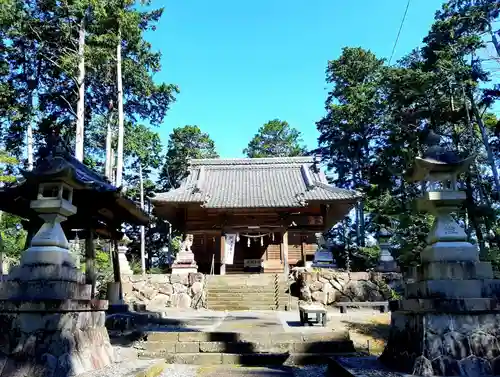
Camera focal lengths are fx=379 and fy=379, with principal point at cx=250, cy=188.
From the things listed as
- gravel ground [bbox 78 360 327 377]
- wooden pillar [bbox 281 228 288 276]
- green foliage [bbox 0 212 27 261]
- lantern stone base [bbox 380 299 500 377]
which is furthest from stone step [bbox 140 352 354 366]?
wooden pillar [bbox 281 228 288 276]

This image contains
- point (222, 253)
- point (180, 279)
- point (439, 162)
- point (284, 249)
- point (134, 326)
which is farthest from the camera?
point (222, 253)

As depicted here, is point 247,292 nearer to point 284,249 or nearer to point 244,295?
point 244,295

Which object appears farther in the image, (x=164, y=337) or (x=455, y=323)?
(x=164, y=337)

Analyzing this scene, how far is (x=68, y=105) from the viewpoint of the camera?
66.3 feet

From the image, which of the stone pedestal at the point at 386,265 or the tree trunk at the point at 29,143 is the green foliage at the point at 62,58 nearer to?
the tree trunk at the point at 29,143

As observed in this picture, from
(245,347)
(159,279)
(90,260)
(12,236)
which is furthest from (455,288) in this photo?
(12,236)

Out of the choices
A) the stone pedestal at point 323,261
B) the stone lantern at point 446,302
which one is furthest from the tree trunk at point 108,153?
the stone lantern at point 446,302

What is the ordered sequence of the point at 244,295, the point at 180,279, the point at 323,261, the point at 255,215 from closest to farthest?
the point at 244,295 < the point at 180,279 < the point at 323,261 < the point at 255,215

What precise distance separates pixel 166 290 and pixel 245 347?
7984 mm

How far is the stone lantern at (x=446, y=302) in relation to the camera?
13.2 feet

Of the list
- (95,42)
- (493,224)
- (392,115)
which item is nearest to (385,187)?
(392,115)

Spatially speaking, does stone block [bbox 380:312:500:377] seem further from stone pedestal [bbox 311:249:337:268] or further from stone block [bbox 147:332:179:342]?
stone pedestal [bbox 311:249:337:268]

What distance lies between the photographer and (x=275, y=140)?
135ft

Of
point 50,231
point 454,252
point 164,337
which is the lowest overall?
point 164,337
